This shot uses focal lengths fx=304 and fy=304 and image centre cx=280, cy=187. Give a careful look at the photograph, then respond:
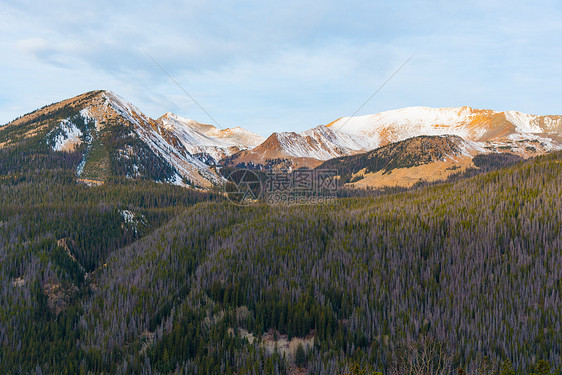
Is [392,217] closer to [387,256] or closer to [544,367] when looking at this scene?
[387,256]

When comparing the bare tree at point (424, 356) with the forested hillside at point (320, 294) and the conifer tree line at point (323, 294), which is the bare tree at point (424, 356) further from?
the forested hillside at point (320, 294)

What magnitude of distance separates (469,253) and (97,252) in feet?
283

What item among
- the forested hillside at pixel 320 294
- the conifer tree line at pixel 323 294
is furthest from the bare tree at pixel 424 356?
the forested hillside at pixel 320 294

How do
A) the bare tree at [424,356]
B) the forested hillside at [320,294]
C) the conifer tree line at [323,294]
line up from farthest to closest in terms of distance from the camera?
1. the forested hillside at [320,294]
2. the conifer tree line at [323,294]
3. the bare tree at [424,356]

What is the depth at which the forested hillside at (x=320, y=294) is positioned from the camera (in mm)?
26547

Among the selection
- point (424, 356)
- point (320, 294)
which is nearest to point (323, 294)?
point (320, 294)

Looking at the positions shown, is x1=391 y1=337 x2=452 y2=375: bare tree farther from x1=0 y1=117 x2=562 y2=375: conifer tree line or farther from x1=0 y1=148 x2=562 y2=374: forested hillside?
Result: x1=0 y1=148 x2=562 y2=374: forested hillside

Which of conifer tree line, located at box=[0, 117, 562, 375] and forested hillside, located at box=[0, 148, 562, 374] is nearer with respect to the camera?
conifer tree line, located at box=[0, 117, 562, 375]

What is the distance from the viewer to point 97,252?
8244 cm

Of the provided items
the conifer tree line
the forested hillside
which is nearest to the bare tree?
the conifer tree line

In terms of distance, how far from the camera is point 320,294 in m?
37.2

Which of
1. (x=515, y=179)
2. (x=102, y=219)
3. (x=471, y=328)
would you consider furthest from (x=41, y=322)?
(x=515, y=179)

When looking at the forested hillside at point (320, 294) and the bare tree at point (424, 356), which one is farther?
the forested hillside at point (320, 294)

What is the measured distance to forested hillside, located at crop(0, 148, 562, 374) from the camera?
26.5 m
